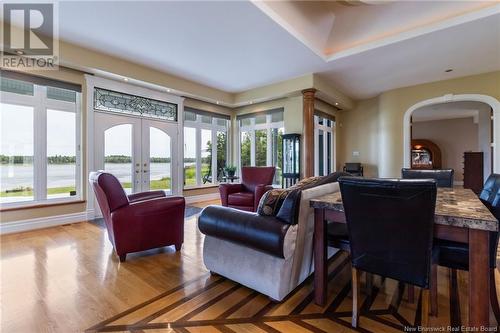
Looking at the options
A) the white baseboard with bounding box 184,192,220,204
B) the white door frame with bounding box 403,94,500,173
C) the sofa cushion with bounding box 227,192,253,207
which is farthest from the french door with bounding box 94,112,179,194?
the white door frame with bounding box 403,94,500,173

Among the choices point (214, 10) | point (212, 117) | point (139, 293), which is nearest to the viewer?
point (139, 293)

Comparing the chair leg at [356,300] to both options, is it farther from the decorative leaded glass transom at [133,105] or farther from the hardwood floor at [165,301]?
the decorative leaded glass transom at [133,105]

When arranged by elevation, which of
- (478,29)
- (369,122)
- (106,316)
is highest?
(478,29)

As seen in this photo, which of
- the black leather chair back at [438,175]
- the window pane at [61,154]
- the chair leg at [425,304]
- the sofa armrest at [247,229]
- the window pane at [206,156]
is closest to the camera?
the chair leg at [425,304]

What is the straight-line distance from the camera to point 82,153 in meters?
4.45

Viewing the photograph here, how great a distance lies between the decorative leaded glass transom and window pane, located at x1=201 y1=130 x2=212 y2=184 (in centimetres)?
113

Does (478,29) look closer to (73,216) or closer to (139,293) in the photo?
(139,293)

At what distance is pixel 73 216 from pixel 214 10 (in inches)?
164

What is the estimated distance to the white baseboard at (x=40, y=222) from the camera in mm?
3682

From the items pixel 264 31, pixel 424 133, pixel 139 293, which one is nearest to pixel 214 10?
pixel 264 31

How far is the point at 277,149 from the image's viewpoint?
6.78m

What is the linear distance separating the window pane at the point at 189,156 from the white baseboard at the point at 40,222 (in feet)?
8.12

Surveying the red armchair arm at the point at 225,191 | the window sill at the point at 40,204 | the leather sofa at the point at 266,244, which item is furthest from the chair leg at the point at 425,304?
the window sill at the point at 40,204

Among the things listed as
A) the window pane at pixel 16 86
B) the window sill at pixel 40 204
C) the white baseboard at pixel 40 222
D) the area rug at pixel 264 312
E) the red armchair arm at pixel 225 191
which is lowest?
the area rug at pixel 264 312
